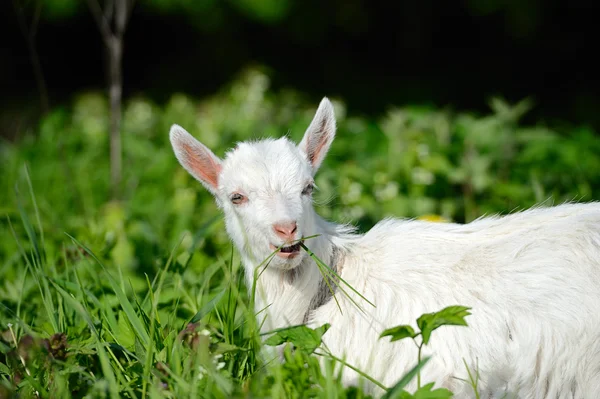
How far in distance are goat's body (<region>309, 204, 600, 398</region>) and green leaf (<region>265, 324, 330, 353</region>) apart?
0.13 m

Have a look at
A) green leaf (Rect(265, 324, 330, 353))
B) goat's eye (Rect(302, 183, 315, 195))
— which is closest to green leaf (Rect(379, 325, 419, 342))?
green leaf (Rect(265, 324, 330, 353))

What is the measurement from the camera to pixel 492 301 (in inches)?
113

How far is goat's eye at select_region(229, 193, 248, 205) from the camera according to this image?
309 centimetres

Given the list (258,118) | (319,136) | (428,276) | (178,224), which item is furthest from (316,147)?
(258,118)

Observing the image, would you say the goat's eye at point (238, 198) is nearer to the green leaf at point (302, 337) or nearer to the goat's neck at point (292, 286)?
the goat's neck at point (292, 286)

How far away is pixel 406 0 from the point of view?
12844 mm

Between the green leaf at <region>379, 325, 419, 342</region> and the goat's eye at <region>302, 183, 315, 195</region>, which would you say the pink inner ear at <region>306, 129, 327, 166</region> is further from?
the green leaf at <region>379, 325, 419, 342</region>

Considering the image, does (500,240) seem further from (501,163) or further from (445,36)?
(445,36)

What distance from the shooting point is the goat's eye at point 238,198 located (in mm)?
3089

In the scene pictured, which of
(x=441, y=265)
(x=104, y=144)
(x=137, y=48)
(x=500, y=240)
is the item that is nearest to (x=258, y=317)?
(x=441, y=265)

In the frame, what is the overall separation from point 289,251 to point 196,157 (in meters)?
0.73

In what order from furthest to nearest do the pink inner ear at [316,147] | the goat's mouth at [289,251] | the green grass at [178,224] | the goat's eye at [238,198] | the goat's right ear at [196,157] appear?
the pink inner ear at [316,147], the goat's right ear at [196,157], the goat's eye at [238,198], the goat's mouth at [289,251], the green grass at [178,224]

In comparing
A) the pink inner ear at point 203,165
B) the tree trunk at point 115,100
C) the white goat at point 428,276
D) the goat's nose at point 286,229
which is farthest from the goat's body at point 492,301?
the tree trunk at point 115,100

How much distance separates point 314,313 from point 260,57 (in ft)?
34.0
